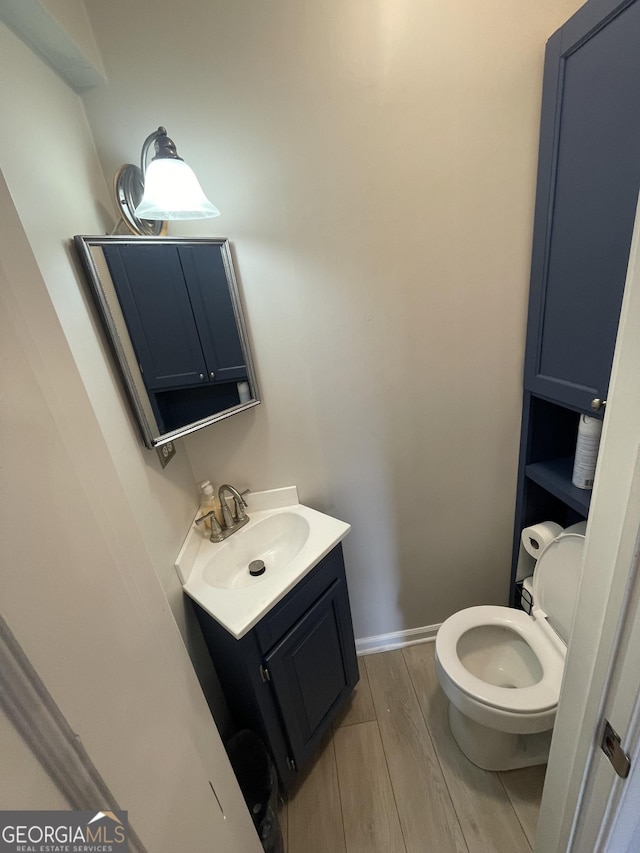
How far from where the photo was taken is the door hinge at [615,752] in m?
0.51

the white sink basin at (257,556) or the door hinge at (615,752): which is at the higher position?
the door hinge at (615,752)

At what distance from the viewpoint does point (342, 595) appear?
48.3 inches

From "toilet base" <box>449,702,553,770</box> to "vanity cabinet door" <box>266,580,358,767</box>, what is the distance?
17.4 inches

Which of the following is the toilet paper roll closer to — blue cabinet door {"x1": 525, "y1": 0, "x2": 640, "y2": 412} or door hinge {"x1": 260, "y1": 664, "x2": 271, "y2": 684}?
blue cabinet door {"x1": 525, "y1": 0, "x2": 640, "y2": 412}

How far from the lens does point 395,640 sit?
1.67 metres

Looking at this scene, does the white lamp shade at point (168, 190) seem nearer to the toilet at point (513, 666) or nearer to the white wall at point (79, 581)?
the white wall at point (79, 581)

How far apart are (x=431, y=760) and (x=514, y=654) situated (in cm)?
49

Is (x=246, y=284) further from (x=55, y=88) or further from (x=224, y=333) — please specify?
(x=55, y=88)

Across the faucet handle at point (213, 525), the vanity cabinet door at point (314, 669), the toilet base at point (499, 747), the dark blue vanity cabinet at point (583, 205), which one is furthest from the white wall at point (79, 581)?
the dark blue vanity cabinet at point (583, 205)

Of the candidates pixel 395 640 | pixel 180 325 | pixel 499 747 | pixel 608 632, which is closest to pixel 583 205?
pixel 608 632

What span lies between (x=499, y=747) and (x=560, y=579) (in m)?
0.61

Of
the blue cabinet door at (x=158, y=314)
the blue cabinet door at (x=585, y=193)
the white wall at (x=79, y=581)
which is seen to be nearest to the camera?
the white wall at (x=79, y=581)

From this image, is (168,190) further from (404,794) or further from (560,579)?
(404,794)

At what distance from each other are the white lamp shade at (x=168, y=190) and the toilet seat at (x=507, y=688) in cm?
155
